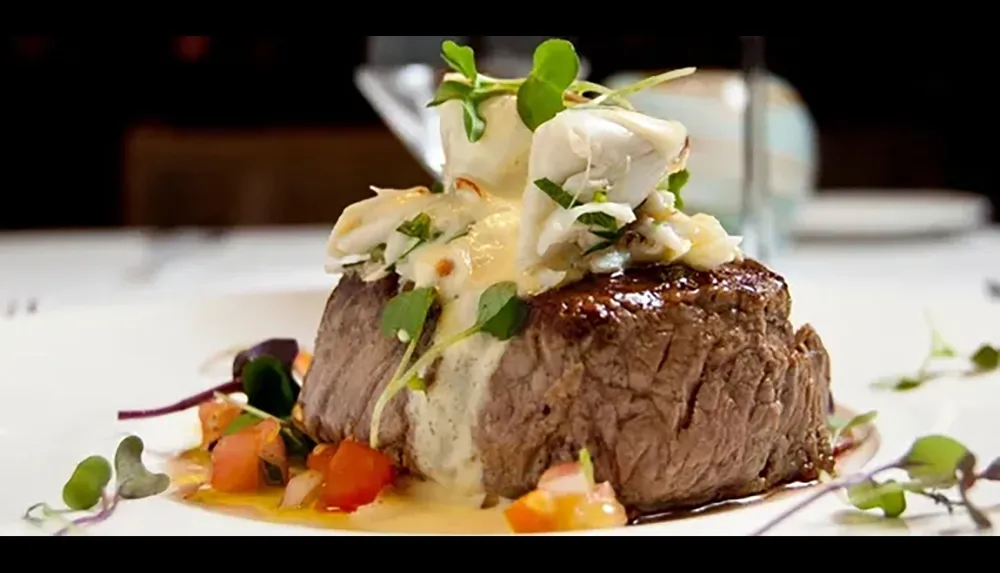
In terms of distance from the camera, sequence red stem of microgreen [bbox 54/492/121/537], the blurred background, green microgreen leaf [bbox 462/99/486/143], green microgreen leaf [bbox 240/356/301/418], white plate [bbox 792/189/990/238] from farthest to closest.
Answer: the blurred background → white plate [bbox 792/189/990/238] → green microgreen leaf [bbox 240/356/301/418] → green microgreen leaf [bbox 462/99/486/143] → red stem of microgreen [bbox 54/492/121/537]

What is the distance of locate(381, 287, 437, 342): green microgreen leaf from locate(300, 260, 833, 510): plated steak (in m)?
0.03

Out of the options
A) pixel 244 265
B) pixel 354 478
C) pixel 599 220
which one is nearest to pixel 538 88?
pixel 599 220

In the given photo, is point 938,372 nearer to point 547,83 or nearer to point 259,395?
point 547,83

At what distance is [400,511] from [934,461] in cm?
70

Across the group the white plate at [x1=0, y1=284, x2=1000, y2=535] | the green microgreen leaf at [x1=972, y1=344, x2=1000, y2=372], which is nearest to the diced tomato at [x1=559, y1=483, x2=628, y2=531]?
the white plate at [x1=0, y1=284, x2=1000, y2=535]

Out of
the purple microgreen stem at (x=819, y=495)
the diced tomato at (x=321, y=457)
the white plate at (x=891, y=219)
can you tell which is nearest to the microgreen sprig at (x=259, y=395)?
the diced tomato at (x=321, y=457)

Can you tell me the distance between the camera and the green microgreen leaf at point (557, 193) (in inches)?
64.4

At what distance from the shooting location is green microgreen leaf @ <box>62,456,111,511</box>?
5.01 feet

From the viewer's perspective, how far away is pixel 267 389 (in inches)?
84.8

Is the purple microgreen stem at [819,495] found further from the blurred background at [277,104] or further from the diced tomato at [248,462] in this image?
the blurred background at [277,104]

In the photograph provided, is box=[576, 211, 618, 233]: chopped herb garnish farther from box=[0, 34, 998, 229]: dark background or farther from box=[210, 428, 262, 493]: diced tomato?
box=[0, 34, 998, 229]: dark background

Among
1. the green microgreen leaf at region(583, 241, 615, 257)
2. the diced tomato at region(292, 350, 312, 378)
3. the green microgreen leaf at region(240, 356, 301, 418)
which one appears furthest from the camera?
the diced tomato at region(292, 350, 312, 378)

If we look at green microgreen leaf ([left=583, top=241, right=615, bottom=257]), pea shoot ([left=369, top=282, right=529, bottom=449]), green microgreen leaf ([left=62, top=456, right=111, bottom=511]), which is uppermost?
green microgreen leaf ([left=583, top=241, right=615, bottom=257])

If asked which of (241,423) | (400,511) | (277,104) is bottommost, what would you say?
(400,511)
